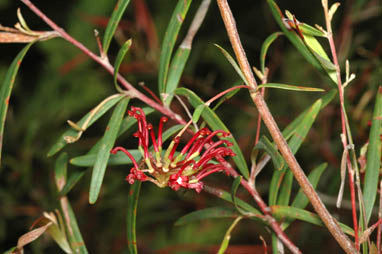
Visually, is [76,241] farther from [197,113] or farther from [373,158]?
[373,158]

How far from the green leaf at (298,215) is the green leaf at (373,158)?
3 cm

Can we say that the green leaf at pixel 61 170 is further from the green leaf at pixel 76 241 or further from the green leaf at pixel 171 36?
the green leaf at pixel 171 36

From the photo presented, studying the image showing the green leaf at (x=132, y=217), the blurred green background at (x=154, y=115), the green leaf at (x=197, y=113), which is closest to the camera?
the green leaf at (x=197, y=113)

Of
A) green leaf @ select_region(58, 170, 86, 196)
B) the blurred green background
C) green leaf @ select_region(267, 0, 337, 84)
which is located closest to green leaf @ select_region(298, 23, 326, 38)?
green leaf @ select_region(267, 0, 337, 84)

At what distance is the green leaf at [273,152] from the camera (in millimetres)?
656

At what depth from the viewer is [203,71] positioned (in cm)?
198

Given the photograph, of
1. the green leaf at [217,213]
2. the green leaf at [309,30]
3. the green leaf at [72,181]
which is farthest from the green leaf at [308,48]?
the green leaf at [72,181]

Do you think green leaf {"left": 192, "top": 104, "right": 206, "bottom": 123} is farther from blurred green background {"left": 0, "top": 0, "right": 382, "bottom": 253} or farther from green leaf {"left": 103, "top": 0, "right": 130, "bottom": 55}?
blurred green background {"left": 0, "top": 0, "right": 382, "bottom": 253}

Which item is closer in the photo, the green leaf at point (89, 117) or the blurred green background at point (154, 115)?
the green leaf at point (89, 117)

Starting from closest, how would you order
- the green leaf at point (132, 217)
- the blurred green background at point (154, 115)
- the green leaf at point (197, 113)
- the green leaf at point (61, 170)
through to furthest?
the green leaf at point (197, 113) < the green leaf at point (132, 217) < the green leaf at point (61, 170) < the blurred green background at point (154, 115)

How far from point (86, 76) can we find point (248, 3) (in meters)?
0.67

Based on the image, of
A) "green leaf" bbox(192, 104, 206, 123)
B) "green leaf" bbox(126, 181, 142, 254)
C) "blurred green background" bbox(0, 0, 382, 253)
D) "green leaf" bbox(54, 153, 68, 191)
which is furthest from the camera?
"blurred green background" bbox(0, 0, 382, 253)

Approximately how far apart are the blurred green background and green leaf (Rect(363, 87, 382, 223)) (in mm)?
398

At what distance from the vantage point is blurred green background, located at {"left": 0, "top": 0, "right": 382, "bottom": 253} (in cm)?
139
